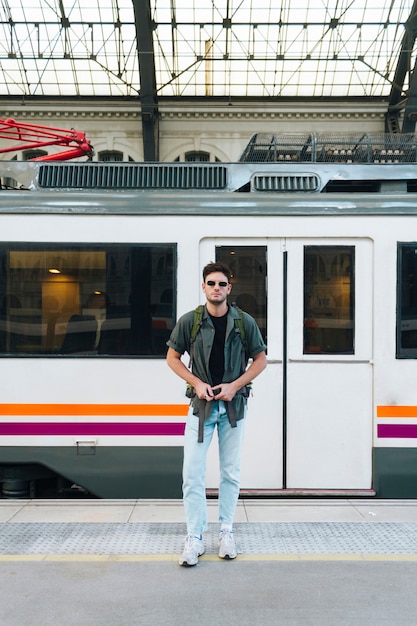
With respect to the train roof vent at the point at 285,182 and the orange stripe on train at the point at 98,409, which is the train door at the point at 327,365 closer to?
the train roof vent at the point at 285,182

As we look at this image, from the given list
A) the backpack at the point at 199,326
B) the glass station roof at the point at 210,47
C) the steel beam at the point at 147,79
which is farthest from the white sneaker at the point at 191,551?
the glass station roof at the point at 210,47

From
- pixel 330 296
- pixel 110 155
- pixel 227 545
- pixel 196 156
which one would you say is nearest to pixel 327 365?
pixel 330 296

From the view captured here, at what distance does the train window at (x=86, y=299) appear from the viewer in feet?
16.7

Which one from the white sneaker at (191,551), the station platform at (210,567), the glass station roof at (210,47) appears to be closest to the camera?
the station platform at (210,567)

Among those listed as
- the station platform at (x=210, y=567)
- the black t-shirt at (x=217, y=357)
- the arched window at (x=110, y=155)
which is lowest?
the station platform at (x=210, y=567)

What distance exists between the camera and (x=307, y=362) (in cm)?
509

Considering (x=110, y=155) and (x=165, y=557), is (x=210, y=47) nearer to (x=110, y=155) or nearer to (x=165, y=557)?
(x=110, y=155)

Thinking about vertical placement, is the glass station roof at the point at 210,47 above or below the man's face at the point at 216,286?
above

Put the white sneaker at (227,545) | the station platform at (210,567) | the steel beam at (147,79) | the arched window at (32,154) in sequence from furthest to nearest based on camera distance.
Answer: the arched window at (32,154), the steel beam at (147,79), the white sneaker at (227,545), the station platform at (210,567)

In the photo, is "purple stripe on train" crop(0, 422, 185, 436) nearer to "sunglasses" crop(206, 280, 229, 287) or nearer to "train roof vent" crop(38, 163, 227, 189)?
"sunglasses" crop(206, 280, 229, 287)

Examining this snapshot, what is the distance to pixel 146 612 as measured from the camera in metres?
3.12

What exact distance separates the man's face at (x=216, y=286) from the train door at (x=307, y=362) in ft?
4.67

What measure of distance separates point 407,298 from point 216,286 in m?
2.19

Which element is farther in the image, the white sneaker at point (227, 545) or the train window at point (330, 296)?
the train window at point (330, 296)
